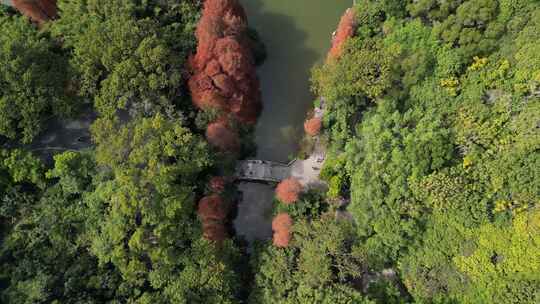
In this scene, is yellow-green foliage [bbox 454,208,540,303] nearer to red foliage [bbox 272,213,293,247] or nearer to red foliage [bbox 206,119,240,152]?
red foliage [bbox 272,213,293,247]

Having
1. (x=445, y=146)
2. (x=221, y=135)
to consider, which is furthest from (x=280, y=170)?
(x=445, y=146)

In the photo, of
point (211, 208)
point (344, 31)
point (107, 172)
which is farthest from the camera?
point (344, 31)

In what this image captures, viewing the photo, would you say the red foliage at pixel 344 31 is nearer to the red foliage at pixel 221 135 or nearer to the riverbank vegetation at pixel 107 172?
the red foliage at pixel 221 135

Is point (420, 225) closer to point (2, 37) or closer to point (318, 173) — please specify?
point (318, 173)

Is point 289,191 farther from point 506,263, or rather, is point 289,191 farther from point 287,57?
point 506,263

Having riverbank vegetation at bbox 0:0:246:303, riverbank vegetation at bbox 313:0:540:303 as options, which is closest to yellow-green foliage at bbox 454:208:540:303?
riverbank vegetation at bbox 313:0:540:303

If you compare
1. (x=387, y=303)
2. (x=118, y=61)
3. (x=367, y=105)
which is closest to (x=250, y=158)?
(x=367, y=105)
